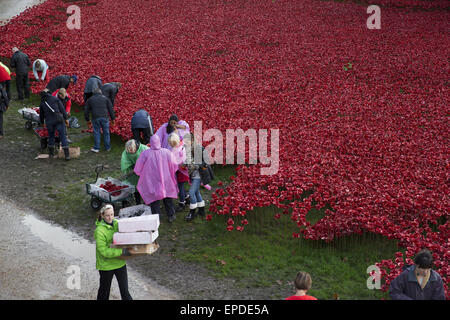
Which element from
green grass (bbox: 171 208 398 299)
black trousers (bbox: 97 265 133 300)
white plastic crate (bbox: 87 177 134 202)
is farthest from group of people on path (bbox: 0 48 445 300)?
green grass (bbox: 171 208 398 299)

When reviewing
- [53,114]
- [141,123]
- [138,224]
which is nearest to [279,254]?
[138,224]

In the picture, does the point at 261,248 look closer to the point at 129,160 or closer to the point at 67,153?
the point at 129,160

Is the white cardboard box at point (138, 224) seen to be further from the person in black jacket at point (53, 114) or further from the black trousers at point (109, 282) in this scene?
the person in black jacket at point (53, 114)

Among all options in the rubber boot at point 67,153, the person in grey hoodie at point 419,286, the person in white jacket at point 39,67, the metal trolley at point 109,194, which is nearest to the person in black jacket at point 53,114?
the rubber boot at point 67,153

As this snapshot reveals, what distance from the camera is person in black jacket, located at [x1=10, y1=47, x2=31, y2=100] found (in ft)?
65.8

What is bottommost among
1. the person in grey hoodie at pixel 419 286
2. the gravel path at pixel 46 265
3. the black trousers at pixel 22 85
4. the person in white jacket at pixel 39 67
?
the gravel path at pixel 46 265

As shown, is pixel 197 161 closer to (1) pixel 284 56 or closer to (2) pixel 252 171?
(2) pixel 252 171

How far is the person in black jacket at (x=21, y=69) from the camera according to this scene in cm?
2005

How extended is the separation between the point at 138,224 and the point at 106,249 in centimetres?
65

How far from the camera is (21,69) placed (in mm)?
20062

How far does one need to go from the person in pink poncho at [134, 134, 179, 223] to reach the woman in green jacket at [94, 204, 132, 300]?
3.20m

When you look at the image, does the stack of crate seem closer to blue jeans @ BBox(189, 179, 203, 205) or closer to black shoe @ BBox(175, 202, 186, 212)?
blue jeans @ BBox(189, 179, 203, 205)

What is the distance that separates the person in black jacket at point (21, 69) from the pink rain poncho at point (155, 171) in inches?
451
